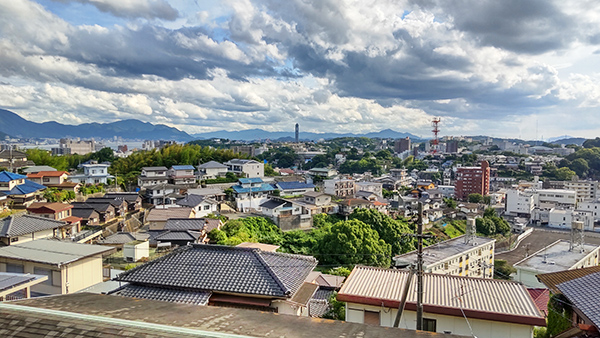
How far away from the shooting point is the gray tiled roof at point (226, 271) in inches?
260

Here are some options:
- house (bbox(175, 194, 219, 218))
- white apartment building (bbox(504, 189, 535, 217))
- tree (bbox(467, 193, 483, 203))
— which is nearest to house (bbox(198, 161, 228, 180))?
house (bbox(175, 194, 219, 218))

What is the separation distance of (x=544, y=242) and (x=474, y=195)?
13.2 m

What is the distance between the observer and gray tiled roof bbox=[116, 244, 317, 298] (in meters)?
6.59

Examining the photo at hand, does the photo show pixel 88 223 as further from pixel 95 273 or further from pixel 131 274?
pixel 131 274

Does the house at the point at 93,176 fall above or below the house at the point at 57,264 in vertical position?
above

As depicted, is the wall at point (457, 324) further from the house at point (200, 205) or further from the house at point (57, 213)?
the house at point (200, 205)

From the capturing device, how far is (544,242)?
1462 inches

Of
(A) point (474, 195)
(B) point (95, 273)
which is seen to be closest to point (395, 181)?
(A) point (474, 195)

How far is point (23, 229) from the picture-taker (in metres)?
13.4

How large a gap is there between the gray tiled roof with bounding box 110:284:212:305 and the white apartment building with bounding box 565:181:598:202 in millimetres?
64917

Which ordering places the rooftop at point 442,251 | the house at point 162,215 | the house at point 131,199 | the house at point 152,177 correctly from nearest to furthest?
the rooftop at point 442,251 → the house at point 162,215 → the house at point 131,199 → the house at point 152,177

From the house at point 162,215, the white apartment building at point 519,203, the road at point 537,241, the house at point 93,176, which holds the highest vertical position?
the house at point 93,176

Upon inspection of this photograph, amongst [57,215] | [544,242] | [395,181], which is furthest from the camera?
[395,181]

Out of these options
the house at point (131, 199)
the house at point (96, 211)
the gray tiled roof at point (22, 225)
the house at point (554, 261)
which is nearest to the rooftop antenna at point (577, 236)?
the house at point (554, 261)
